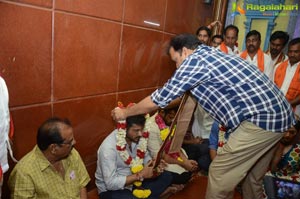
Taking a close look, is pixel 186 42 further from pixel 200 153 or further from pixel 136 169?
pixel 200 153

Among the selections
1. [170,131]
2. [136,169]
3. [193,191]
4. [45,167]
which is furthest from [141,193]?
[45,167]

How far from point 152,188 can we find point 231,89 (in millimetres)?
1227

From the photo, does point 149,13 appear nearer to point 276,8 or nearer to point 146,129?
point 146,129

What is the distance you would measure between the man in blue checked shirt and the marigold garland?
0.96ft

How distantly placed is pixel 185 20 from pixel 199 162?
1883mm

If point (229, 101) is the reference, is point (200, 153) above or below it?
below

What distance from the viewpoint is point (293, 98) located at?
3346 millimetres

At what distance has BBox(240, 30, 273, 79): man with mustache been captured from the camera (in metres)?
3.59

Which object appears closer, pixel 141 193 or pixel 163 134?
pixel 141 193

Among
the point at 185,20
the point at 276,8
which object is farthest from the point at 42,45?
the point at 276,8

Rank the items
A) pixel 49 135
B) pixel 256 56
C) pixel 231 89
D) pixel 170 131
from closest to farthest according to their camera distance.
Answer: pixel 49 135 < pixel 231 89 < pixel 170 131 < pixel 256 56

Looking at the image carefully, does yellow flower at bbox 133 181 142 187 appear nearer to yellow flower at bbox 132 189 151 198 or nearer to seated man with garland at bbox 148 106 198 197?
yellow flower at bbox 132 189 151 198

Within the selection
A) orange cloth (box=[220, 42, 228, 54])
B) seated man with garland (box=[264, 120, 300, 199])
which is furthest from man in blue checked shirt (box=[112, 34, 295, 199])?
orange cloth (box=[220, 42, 228, 54])

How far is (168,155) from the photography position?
2.83m
